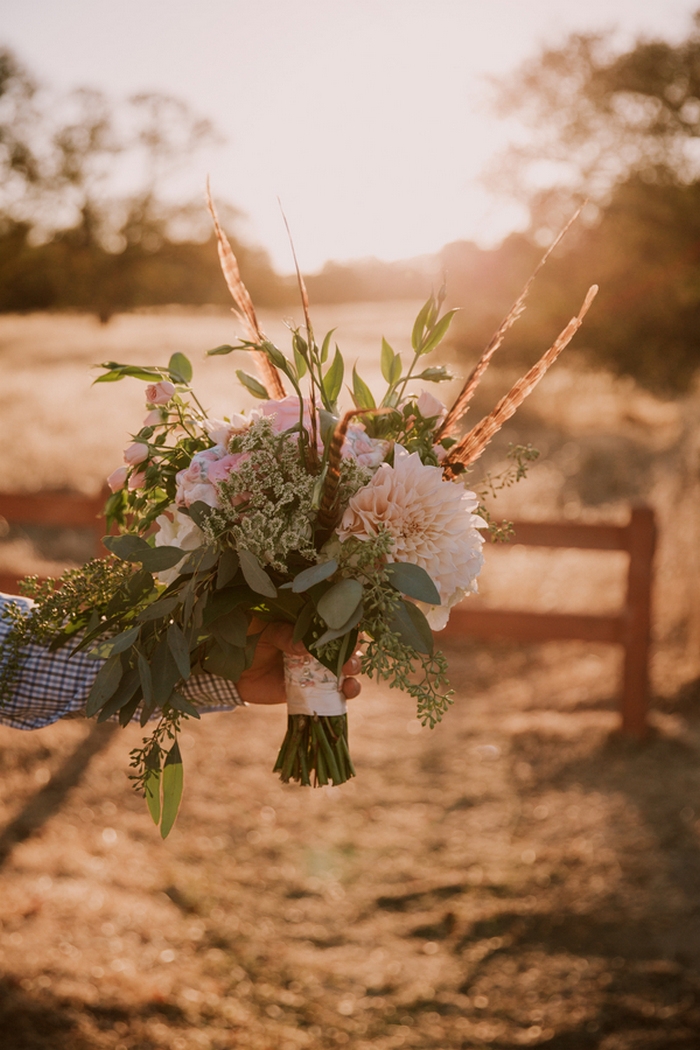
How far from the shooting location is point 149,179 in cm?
2112

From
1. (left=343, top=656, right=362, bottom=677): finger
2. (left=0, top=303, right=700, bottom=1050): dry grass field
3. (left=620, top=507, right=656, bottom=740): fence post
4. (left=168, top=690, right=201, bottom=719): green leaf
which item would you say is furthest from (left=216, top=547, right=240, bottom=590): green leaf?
(left=620, top=507, right=656, bottom=740): fence post

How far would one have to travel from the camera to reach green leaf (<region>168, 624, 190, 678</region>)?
1.46 meters

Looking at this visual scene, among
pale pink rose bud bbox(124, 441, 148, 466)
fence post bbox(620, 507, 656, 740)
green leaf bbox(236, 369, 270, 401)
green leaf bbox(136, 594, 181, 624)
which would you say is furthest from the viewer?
fence post bbox(620, 507, 656, 740)

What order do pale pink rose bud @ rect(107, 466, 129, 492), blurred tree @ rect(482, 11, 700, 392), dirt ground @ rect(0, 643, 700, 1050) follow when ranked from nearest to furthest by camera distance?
pale pink rose bud @ rect(107, 466, 129, 492) < dirt ground @ rect(0, 643, 700, 1050) < blurred tree @ rect(482, 11, 700, 392)

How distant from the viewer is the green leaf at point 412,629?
146cm

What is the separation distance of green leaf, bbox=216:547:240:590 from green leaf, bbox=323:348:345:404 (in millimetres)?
372

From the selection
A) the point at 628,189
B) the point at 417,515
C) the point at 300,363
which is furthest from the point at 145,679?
the point at 628,189

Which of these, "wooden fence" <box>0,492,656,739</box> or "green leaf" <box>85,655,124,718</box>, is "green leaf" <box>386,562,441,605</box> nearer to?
"green leaf" <box>85,655,124,718</box>

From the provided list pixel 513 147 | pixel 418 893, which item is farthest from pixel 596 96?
pixel 418 893

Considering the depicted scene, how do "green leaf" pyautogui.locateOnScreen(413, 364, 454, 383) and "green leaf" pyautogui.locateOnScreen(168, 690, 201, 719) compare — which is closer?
"green leaf" pyautogui.locateOnScreen(168, 690, 201, 719)

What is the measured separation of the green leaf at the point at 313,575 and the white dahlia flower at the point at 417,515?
11 cm

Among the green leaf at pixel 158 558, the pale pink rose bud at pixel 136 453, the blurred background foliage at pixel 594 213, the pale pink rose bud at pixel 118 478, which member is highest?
the blurred background foliage at pixel 594 213

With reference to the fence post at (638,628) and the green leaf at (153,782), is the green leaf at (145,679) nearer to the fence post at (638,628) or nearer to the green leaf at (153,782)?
the green leaf at (153,782)

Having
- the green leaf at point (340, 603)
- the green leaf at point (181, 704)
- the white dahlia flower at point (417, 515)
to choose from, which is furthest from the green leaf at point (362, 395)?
the green leaf at point (181, 704)
